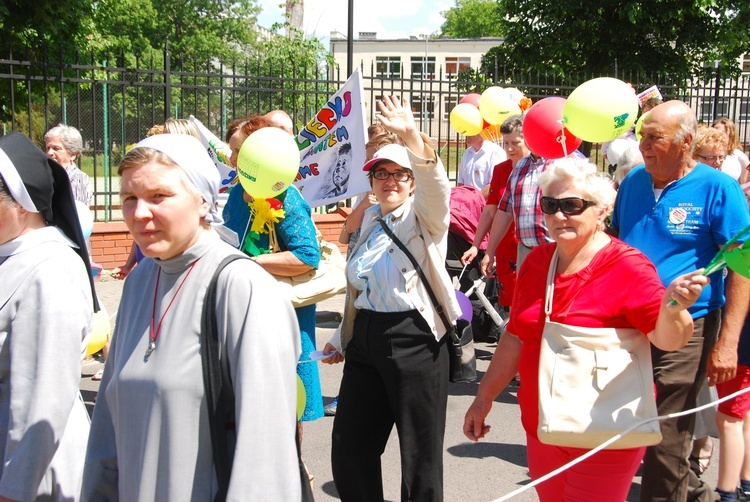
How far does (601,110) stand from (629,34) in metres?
20.3

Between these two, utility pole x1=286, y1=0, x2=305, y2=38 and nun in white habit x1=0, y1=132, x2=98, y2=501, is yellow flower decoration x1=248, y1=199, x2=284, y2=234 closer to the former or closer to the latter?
nun in white habit x1=0, y1=132, x2=98, y2=501

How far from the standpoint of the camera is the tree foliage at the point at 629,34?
74.2ft

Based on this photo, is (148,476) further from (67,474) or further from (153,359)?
(67,474)

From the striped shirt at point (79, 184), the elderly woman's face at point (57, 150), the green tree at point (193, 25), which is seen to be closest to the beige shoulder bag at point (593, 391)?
the elderly woman's face at point (57, 150)

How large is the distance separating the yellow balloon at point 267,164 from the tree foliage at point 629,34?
19430 millimetres

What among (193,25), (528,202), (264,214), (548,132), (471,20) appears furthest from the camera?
(471,20)

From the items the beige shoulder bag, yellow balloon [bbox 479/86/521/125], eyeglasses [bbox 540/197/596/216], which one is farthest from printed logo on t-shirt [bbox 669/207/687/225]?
yellow balloon [bbox 479/86/521/125]

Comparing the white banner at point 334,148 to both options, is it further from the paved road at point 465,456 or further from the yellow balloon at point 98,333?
the yellow balloon at point 98,333

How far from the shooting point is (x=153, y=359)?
1.94 meters

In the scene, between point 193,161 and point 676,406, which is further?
point 676,406

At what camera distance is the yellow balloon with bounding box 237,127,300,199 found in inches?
144

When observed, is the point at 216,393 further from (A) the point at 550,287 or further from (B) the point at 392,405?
(B) the point at 392,405

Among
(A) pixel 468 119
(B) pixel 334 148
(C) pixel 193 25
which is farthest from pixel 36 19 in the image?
(C) pixel 193 25

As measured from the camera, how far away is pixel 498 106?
7.36m
